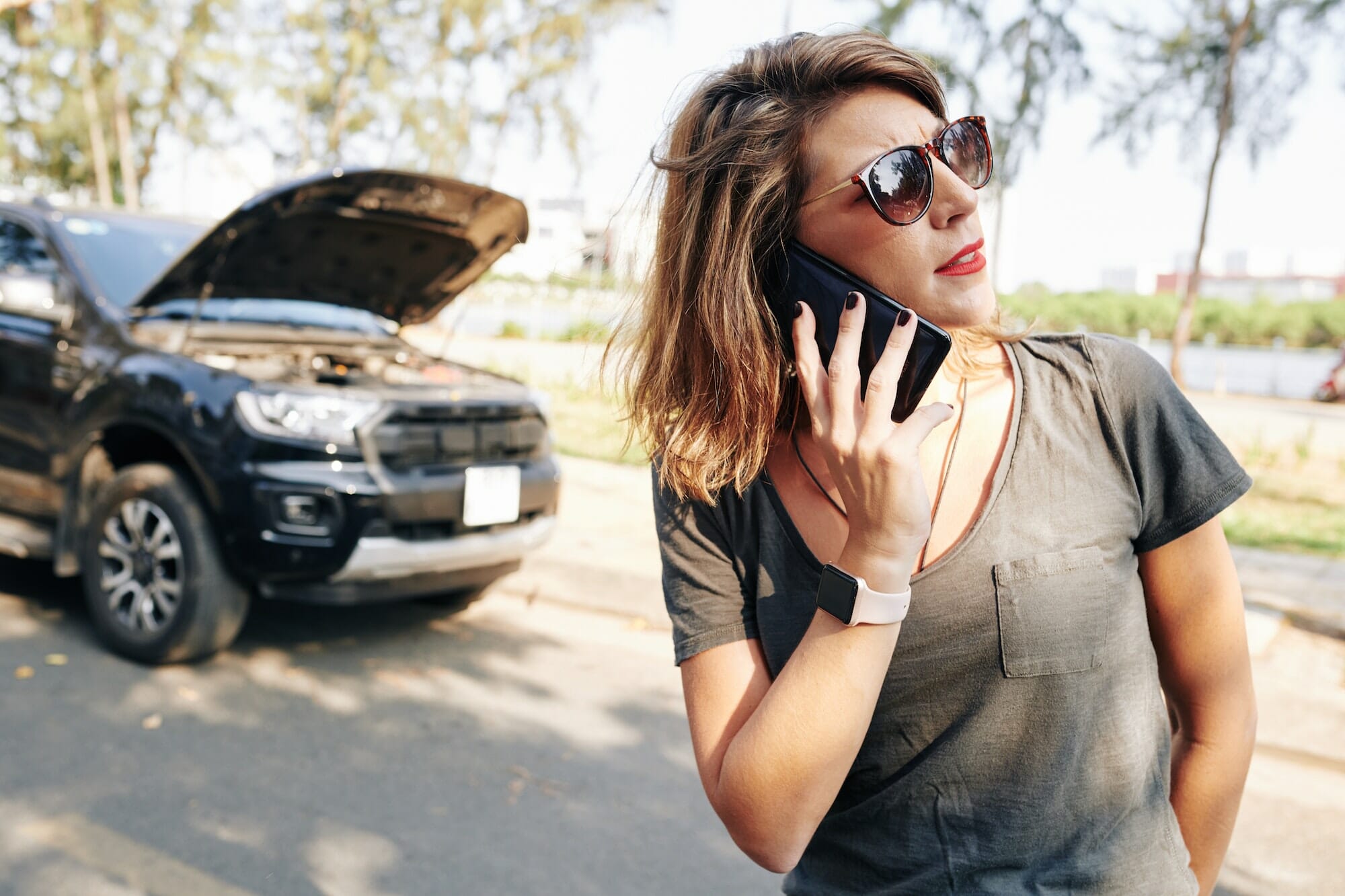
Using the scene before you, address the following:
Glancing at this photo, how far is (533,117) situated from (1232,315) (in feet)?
95.3

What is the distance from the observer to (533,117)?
2117cm

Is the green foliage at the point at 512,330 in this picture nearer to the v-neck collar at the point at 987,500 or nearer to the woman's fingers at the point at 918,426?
the v-neck collar at the point at 987,500

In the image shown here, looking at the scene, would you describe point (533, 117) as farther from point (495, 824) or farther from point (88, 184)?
point (495, 824)

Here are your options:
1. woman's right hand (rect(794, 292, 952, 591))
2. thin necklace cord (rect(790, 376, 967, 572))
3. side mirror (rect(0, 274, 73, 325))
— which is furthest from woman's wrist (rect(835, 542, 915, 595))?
side mirror (rect(0, 274, 73, 325))

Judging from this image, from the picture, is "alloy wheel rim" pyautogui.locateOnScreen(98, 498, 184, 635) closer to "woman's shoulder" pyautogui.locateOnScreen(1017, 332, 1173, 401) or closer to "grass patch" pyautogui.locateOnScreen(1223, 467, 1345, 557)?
"woman's shoulder" pyautogui.locateOnScreen(1017, 332, 1173, 401)

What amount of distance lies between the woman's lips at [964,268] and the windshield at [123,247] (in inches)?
184

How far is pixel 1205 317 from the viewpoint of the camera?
39562 mm

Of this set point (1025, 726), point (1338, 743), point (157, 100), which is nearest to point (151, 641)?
point (1025, 726)

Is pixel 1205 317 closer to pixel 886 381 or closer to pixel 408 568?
pixel 408 568

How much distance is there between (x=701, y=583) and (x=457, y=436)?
3.63 m

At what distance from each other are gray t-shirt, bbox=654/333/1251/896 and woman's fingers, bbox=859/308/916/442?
7.5 inches

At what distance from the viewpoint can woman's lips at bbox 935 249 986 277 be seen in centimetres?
142

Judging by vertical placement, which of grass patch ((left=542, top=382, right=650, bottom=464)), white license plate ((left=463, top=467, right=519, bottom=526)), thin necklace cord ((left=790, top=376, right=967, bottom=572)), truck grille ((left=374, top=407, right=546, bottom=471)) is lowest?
grass patch ((left=542, top=382, right=650, bottom=464))

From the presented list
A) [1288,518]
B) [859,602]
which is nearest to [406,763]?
[859,602]
